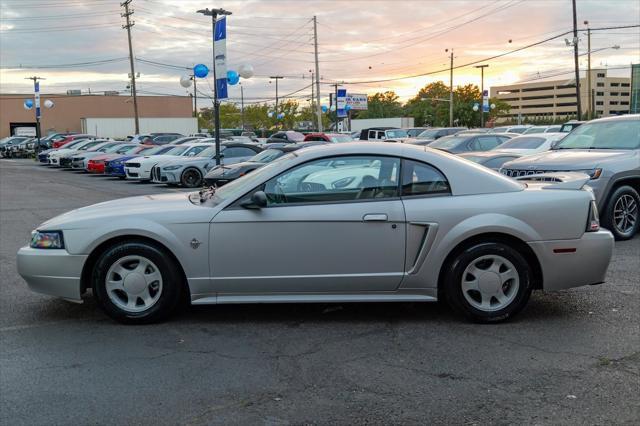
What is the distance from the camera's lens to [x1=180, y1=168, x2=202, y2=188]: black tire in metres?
19.1

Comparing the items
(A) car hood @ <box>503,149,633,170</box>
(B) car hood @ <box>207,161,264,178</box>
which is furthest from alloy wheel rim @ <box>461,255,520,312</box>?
(B) car hood @ <box>207,161,264,178</box>

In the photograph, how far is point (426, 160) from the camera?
509 centimetres

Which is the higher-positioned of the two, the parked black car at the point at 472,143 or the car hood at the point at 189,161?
the parked black car at the point at 472,143

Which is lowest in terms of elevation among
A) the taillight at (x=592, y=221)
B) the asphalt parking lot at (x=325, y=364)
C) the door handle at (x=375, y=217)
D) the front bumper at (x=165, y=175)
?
the asphalt parking lot at (x=325, y=364)

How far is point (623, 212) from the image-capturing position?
8.59 m

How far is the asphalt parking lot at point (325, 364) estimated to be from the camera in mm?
3498

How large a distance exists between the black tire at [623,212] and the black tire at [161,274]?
617 centimetres

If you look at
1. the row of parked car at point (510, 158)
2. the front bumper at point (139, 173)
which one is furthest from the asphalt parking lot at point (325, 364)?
the front bumper at point (139, 173)

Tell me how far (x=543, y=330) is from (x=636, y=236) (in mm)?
4982

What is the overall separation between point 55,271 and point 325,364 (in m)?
2.38

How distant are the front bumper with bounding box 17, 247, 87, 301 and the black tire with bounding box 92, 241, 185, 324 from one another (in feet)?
0.49

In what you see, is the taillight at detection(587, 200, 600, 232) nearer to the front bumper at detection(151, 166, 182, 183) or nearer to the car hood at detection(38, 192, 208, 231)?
the car hood at detection(38, 192, 208, 231)

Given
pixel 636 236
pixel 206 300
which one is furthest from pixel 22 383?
pixel 636 236

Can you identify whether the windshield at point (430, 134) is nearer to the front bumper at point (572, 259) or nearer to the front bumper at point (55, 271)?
the front bumper at point (572, 259)
